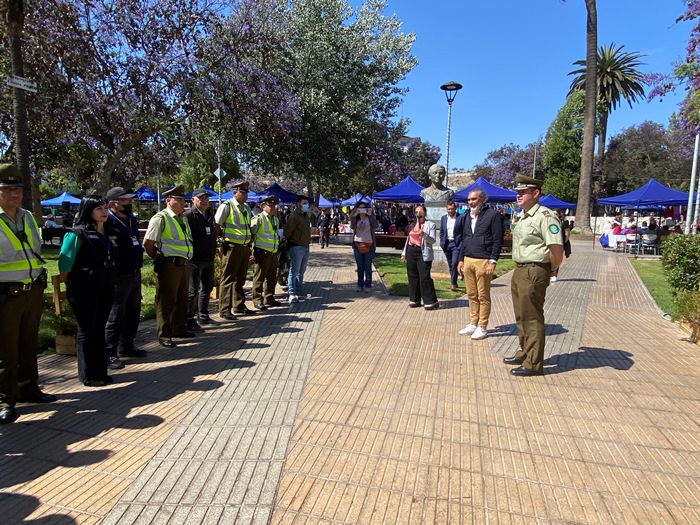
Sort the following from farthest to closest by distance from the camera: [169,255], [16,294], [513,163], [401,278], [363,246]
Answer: [513,163] < [401,278] < [363,246] < [169,255] < [16,294]

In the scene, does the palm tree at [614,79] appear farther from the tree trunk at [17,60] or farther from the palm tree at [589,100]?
the tree trunk at [17,60]

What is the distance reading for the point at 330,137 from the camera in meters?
16.6

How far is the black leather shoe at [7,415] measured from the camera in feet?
11.4

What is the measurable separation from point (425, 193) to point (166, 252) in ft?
23.2

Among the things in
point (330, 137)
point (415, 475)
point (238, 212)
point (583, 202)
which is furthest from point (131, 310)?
point (583, 202)

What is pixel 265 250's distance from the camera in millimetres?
7703

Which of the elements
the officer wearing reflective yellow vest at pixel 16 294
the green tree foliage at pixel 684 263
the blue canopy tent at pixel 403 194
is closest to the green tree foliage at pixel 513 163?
the blue canopy tent at pixel 403 194

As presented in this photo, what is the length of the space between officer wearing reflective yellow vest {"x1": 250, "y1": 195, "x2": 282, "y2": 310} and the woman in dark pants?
3.23 m

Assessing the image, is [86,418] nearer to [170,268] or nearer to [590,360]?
[170,268]

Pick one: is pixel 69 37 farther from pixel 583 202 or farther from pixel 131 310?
pixel 583 202

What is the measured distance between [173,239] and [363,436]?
10.9 ft

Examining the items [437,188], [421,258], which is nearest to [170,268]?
[421,258]

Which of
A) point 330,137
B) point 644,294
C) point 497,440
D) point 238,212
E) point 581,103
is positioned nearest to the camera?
point 497,440

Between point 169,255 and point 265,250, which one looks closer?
point 169,255
